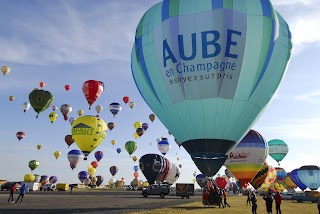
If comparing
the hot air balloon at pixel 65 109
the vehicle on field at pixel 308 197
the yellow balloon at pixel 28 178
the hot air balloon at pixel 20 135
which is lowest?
the vehicle on field at pixel 308 197

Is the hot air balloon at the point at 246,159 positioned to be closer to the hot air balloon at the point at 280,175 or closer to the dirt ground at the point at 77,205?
the dirt ground at the point at 77,205

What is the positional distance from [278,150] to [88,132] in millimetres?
44912

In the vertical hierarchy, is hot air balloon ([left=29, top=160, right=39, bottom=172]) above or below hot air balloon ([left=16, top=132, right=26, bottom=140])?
below

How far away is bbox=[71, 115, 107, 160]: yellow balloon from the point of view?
175 ft

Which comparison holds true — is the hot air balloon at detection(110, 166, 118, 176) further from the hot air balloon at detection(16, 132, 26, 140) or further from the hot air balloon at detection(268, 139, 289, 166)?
the hot air balloon at detection(268, 139, 289, 166)

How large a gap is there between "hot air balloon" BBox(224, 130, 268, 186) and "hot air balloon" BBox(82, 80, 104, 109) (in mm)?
22561

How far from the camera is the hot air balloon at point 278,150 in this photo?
77.6 m

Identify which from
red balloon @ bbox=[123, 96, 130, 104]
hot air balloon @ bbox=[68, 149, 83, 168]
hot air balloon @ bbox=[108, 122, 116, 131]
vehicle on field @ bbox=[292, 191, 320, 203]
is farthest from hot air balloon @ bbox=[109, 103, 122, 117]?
vehicle on field @ bbox=[292, 191, 320, 203]

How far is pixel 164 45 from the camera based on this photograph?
79.8 ft

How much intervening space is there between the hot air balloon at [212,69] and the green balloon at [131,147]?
56581mm

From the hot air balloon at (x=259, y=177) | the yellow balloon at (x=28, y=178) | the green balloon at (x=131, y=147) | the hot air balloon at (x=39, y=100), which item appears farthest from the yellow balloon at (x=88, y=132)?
the yellow balloon at (x=28, y=178)

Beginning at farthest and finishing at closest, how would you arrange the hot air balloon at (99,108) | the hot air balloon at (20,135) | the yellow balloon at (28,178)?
the yellow balloon at (28,178) < the hot air balloon at (20,135) < the hot air balloon at (99,108)

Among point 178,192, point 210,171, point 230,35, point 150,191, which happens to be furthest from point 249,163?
point 230,35

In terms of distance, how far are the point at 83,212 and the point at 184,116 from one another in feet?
29.7
